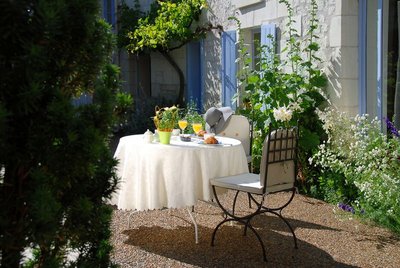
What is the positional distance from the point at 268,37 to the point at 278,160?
3.27 m

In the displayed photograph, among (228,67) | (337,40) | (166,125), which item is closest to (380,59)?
(337,40)

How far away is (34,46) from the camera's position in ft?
5.77

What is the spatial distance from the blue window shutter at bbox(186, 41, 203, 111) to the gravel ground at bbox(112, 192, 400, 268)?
4790 millimetres

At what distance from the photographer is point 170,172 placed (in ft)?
15.3

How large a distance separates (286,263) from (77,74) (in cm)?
271

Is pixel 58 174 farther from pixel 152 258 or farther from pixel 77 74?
pixel 152 258

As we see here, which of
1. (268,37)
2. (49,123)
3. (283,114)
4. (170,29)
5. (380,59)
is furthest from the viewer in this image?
(170,29)

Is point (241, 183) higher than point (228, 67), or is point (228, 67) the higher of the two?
point (228, 67)

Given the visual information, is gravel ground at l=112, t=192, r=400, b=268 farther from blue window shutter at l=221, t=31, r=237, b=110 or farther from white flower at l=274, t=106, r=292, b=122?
blue window shutter at l=221, t=31, r=237, b=110

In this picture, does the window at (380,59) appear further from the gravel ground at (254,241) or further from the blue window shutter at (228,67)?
the blue window shutter at (228,67)

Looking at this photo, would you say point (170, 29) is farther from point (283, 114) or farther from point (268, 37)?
point (283, 114)

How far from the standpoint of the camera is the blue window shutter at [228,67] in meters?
8.84

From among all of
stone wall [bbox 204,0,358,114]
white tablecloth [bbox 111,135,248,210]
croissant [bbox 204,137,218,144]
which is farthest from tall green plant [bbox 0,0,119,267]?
stone wall [bbox 204,0,358,114]

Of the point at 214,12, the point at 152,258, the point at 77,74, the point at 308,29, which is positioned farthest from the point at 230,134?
the point at 77,74
